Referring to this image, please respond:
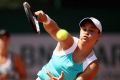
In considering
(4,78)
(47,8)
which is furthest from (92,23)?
(47,8)

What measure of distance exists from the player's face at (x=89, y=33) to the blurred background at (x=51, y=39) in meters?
4.73

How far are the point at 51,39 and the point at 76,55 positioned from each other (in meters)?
4.77

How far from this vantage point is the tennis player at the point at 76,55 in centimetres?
769

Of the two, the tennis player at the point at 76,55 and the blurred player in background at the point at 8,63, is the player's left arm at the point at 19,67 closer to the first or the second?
the blurred player in background at the point at 8,63

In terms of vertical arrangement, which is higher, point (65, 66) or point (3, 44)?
point (3, 44)

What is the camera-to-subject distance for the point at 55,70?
25.5 ft

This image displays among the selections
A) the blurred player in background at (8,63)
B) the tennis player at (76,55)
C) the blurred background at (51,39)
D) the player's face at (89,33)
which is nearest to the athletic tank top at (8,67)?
the blurred player in background at (8,63)

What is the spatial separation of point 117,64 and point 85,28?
16.5ft

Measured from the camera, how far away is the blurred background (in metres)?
12.6

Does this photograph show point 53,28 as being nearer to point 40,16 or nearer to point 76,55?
point 40,16

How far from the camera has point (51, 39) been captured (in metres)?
12.6

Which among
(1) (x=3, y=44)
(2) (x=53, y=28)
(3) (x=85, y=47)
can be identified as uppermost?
(1) (x=3, y=44)

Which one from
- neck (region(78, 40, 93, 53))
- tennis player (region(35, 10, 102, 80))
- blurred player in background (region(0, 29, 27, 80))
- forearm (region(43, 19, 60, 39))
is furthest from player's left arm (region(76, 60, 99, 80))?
blurred player in background (region(0, 29, 27, 80))

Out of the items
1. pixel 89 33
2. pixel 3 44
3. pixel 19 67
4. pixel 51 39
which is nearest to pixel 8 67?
pixel 19 67
